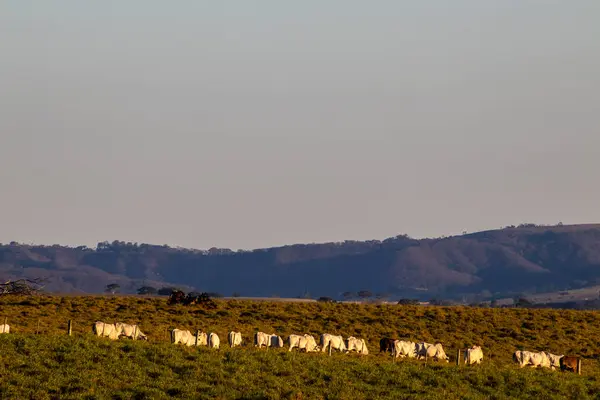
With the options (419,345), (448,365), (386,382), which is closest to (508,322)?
(419,345)

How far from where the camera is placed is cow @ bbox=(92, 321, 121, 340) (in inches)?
1869

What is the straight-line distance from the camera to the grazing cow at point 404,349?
162ft

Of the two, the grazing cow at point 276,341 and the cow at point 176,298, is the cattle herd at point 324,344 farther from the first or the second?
the cow at point 176,298

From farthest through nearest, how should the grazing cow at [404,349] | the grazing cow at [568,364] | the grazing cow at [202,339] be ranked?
the grazing cow at [404,349] < the grazing cow at [568,364] < the grazing cow at [202,339]

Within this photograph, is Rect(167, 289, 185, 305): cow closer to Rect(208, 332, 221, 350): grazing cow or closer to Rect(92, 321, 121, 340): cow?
Rect(92, 321, 121, 340): cow

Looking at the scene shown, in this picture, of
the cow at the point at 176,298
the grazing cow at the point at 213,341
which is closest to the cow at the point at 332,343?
the grazing cow at the point at 213,341

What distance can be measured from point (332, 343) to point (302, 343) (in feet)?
7.14

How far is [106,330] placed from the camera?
1887 inches

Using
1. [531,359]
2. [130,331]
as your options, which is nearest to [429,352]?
[531,359]

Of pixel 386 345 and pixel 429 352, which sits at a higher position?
pixel 386 345

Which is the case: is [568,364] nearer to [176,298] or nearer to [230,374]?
[230,374]

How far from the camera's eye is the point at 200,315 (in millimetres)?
68625

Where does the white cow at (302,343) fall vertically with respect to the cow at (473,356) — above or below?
above

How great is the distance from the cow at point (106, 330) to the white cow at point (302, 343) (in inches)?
319
